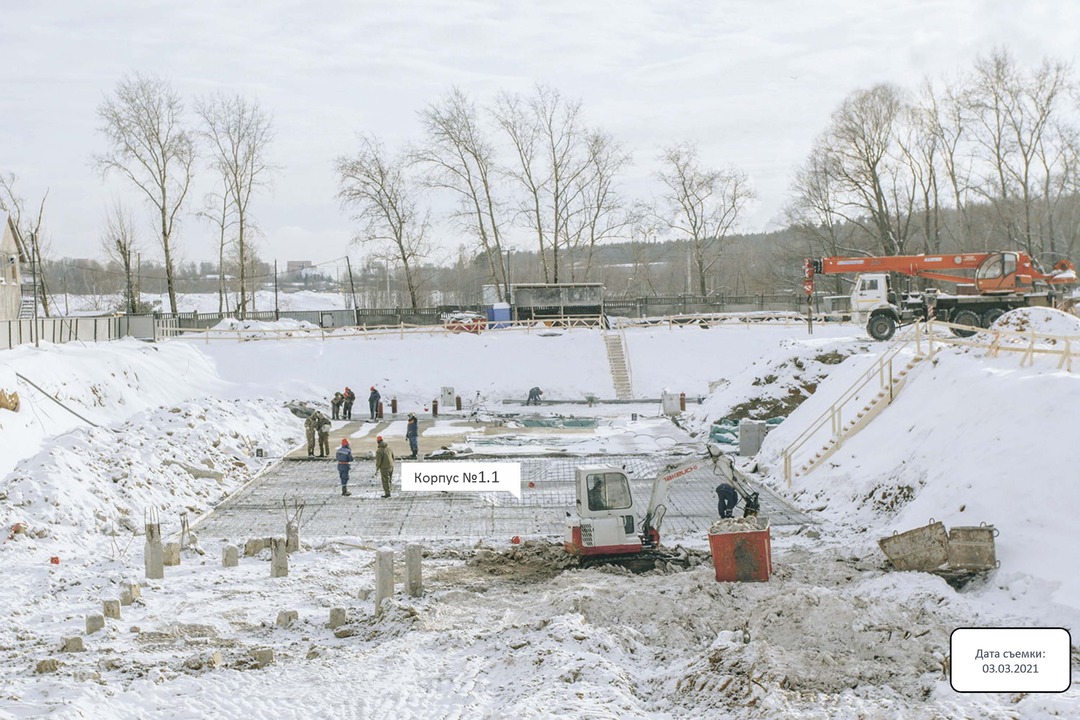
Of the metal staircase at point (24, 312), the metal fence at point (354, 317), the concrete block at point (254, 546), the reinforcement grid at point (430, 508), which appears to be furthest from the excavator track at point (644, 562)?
the metal staircase at point (24, 312)

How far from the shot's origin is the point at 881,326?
32250 mm

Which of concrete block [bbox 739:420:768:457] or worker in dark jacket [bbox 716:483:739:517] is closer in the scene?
worker in dark jacket [bbox 716:483:739:517]

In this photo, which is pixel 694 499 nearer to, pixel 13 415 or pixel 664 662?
pixel 664 662

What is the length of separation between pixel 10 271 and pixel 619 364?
1089 inches

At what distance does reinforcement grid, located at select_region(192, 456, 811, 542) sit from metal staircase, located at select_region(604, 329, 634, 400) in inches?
618

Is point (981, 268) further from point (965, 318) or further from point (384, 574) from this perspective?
point (384, 574)

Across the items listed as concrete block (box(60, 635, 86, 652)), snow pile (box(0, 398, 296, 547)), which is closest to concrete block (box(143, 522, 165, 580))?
snow pile (box(0, 398, 296, 547))

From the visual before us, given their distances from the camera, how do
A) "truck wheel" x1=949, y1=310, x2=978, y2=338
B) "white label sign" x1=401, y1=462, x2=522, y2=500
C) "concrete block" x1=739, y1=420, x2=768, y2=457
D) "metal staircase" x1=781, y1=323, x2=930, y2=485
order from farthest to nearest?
"truck wheel" x1=949, y1=310, x2=978, y2=338 → "concrete block" x1=739, y1=420, x2=768, y2=457 → "metal staircase" x1=781, y1=323, x2=930, y2=485 → "white label sign" x1=401, y1=462, x2=522, y2=500

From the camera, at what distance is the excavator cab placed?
50.3ft

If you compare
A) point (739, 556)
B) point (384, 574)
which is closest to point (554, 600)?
point (384, 574)

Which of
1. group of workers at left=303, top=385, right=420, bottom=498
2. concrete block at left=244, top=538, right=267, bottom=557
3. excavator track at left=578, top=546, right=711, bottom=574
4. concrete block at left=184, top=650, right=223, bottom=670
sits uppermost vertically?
group of workers at left=303, top=385, right=420, bottom=498

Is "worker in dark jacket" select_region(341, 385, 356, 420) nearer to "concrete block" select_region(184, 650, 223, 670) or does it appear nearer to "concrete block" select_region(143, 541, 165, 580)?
"concrete block" select_region(143, 541, 165, 580)

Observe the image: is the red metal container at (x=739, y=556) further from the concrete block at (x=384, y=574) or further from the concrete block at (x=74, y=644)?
the concrete block at (x=74, y=644)

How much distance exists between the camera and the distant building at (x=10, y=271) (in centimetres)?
4450
